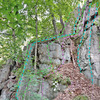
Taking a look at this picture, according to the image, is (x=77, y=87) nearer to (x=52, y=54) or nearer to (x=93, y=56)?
(x=93, y=56)

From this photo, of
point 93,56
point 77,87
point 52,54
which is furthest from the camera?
point 52,54

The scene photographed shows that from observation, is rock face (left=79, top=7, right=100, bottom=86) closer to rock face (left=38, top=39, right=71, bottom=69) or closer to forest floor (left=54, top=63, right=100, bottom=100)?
forest floor (left=54, top=63, right=100, bottom=100)

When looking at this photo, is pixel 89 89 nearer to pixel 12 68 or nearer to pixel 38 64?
pixel 38 64

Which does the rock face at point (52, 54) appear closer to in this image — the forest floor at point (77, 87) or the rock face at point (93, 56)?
the forest floor at point (77, 87)

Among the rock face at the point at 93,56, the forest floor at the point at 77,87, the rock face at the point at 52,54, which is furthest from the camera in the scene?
the rock face at the point at 52,54

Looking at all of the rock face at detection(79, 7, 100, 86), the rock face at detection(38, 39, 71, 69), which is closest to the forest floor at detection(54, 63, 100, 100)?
the rock face at detection(79, 7, 100, 86)

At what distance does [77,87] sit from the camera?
12.2ft

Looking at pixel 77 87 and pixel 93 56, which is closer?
pixel 77 87

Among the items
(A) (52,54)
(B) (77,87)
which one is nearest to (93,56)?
(B) (77,87)

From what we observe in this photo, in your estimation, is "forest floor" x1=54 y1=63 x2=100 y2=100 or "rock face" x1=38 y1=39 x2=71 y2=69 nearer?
"forest floor" x1=54 y1=63 x2=100 y2=100

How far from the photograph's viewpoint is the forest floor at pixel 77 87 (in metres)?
3.39

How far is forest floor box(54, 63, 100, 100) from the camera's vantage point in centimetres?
339

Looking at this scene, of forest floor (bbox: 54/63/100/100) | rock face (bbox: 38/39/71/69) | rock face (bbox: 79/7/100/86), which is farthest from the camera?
rock face (bbox: 38/39/71/69)

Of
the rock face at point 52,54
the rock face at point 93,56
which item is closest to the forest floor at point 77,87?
the rock face at point 93,56
